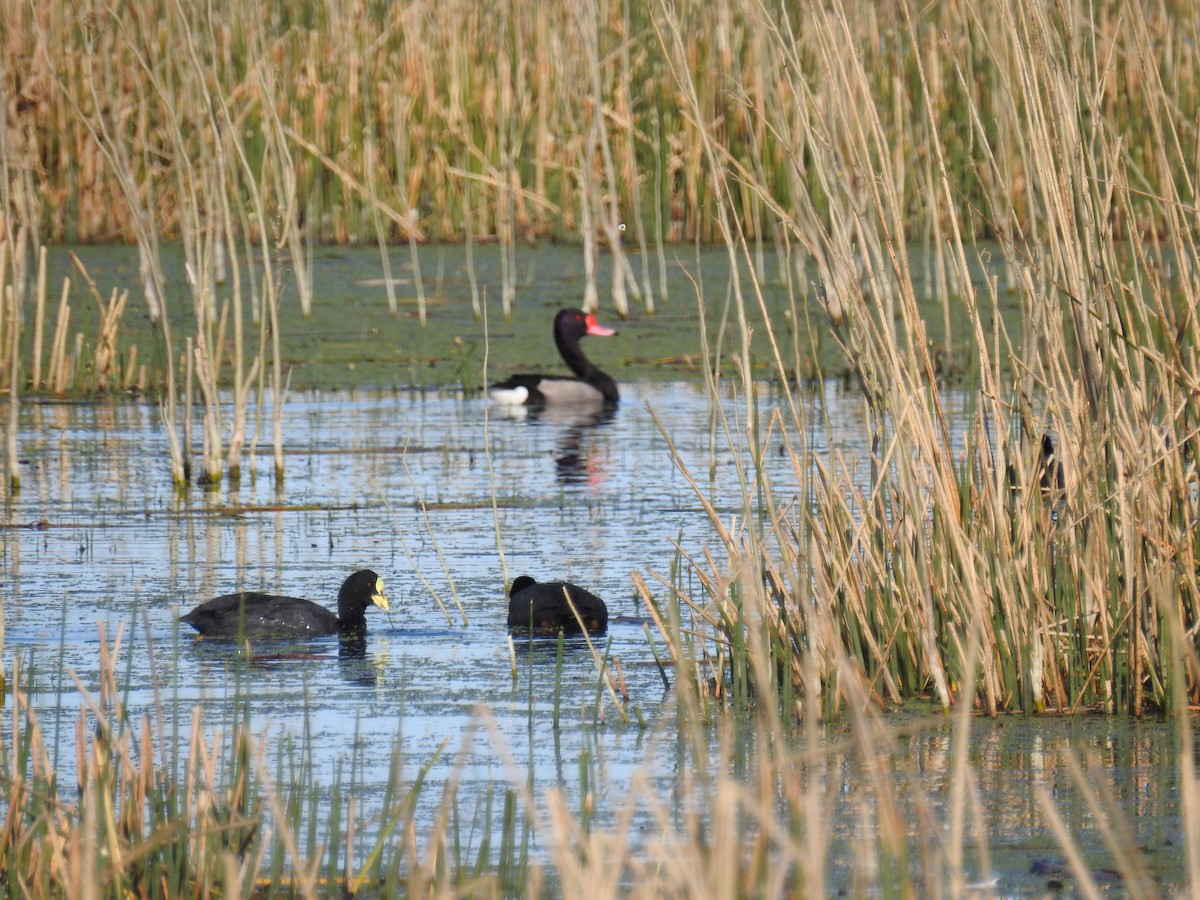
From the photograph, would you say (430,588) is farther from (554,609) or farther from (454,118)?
(454,118)

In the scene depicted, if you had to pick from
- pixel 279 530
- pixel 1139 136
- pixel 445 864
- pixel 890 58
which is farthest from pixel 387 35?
pixel 445 864

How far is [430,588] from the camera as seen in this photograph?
5152 mm

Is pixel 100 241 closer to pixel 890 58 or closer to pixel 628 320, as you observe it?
pixel 628 320

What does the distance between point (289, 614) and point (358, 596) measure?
0.23 metres

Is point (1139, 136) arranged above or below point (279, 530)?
above

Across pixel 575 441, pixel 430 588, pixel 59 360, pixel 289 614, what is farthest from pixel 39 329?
pixel 430 588

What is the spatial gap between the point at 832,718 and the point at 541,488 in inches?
162

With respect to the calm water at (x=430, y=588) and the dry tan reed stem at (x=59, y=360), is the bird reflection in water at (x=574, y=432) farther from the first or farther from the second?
the dry tan reed stem at (x=59, y=360)

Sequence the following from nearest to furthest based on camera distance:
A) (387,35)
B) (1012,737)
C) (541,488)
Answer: (1012,737) → (541,488) → (387,35)

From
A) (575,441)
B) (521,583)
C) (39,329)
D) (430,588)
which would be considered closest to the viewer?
(430,588)

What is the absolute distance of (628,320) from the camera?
43.0 ft

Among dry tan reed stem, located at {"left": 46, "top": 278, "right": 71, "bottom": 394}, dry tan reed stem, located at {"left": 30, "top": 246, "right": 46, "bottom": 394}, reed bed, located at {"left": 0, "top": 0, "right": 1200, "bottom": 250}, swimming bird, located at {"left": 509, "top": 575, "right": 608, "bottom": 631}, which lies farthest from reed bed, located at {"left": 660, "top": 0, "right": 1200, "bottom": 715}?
reed bed, located at {"left": 0, "top": 0, "right": 1200, "bottom": 250}

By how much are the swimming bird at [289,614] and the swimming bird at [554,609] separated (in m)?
0.40

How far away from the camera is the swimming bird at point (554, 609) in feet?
17.0
